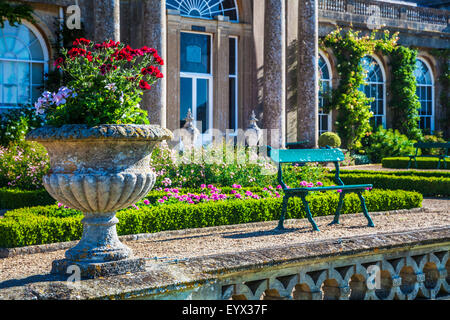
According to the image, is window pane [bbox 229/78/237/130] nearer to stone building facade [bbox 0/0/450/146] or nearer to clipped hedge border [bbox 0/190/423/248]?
stone building facade [bbox 0/0/450/146]

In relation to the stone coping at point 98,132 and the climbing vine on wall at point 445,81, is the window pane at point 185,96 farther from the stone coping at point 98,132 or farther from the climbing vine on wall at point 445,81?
the stone coping at point 98,132

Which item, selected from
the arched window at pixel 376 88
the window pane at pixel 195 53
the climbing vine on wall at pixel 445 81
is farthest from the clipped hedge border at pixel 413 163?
the climbing vine on wall at pixel 445 81

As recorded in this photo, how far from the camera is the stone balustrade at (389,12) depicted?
21156 mm

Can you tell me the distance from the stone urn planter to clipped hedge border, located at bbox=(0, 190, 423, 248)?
7.55ft

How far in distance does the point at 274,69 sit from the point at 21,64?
266 inches

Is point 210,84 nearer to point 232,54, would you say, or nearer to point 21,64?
point 232,54

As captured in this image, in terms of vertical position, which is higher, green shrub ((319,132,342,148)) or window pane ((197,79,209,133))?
window pane ((197,79,209,133))

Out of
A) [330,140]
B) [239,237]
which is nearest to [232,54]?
[330,140]

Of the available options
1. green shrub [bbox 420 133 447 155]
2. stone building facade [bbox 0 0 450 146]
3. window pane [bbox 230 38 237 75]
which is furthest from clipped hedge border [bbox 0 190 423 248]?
green shrub [bbox 420 133 447 155]

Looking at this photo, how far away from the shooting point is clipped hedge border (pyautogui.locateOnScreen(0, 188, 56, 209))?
Answer: 8.90 m

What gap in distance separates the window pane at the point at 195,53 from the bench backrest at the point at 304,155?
32.0 feet
